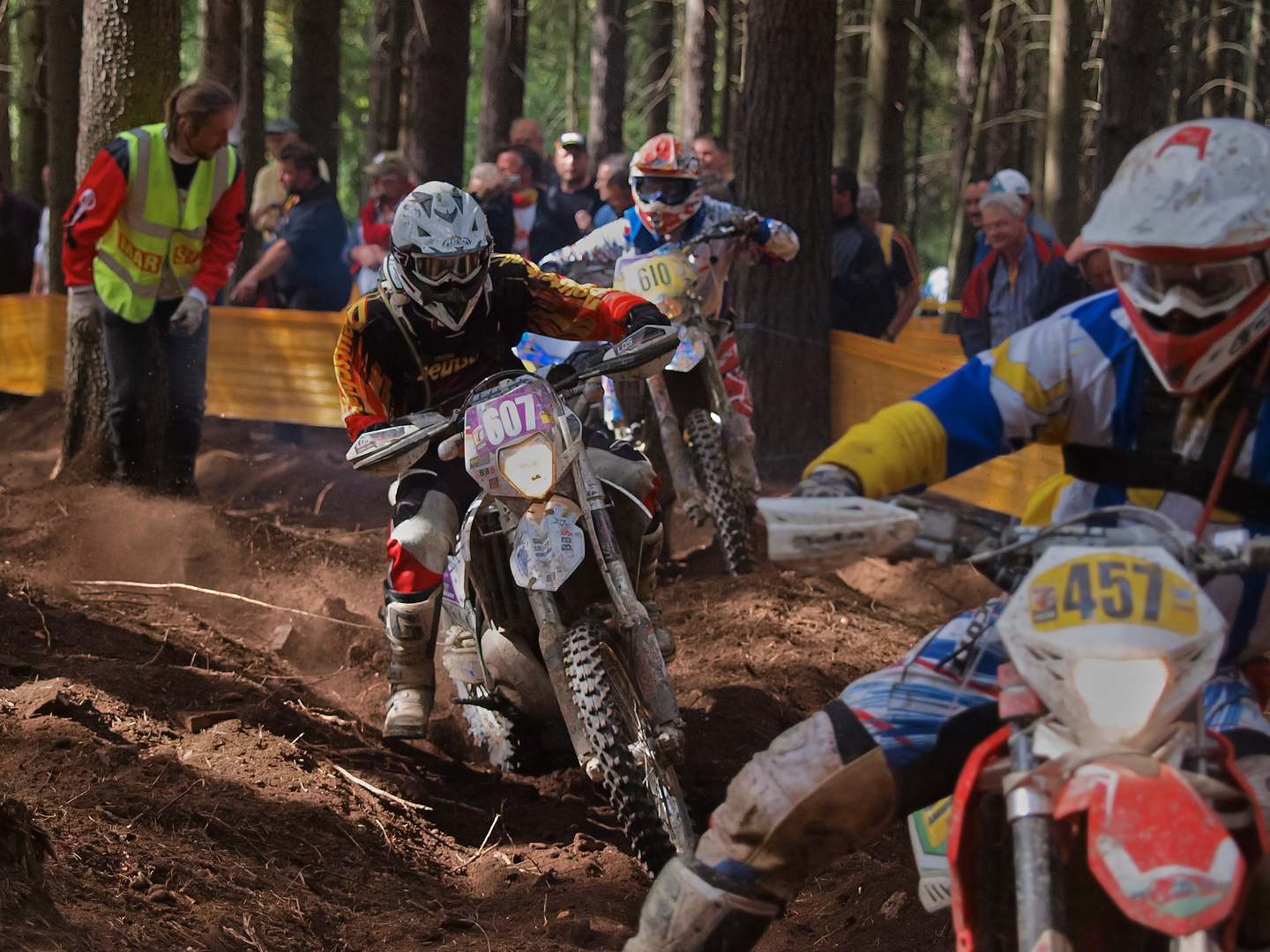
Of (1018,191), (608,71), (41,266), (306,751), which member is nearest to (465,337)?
(306,751)

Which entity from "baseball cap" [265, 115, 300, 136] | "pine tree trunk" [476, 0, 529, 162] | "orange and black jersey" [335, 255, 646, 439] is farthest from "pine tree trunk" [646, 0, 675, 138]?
"orange and black jersey" [335, 255, 646, 439]

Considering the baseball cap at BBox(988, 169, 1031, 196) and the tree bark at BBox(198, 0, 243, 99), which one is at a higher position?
the tree bark at BBox(198, 0, 243, 99)

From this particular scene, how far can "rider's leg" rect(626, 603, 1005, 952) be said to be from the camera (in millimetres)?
2795

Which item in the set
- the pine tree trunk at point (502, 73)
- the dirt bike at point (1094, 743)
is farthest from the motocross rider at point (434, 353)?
the pine tree trunk at point (502, 73)

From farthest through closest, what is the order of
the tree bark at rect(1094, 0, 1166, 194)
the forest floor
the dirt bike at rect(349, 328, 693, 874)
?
1. the tree bark at rect(1094, 0, 1166, 194)
2. the dirt bike at rect(349, 328, 693, 874)
3. the forest floor

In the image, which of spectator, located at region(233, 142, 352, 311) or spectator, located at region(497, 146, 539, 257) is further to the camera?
spectator, located at region(497, 146, 539, 257)

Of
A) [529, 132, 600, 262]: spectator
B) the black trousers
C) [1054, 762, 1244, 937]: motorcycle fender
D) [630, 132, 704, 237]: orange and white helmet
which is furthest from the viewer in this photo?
[529, 132, 600, 262]: spectator

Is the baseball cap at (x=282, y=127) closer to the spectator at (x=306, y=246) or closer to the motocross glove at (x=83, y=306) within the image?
the spectator at (x=306, y=246)

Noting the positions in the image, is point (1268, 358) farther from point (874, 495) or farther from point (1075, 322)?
point (874, 495)

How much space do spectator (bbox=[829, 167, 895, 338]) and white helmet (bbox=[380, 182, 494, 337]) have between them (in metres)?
5.87

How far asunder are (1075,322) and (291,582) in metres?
5.61

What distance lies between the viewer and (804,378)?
10094 millimetres

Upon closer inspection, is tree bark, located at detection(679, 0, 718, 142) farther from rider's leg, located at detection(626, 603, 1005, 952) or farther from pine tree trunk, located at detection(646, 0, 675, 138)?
rider's leg, located at detection(626, 603, 1005, 952)

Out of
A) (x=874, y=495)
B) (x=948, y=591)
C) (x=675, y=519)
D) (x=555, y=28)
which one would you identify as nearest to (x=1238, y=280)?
(x=874, y=495)
